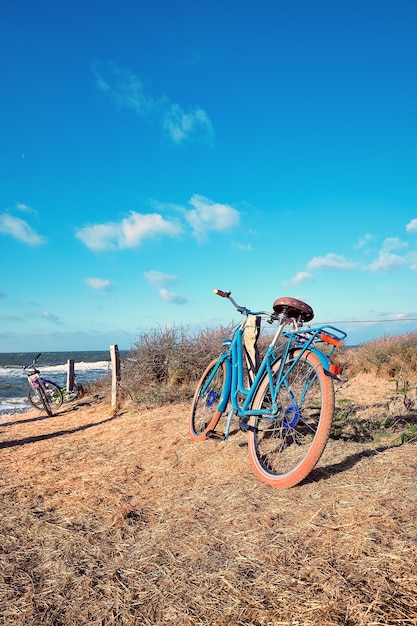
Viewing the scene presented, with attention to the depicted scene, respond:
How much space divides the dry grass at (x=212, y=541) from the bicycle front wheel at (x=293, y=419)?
162 mm

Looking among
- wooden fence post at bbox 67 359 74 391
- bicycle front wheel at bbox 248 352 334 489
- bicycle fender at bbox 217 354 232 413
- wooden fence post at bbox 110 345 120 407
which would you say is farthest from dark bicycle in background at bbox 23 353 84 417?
bicycle front wheel at bbox 248 352 334 489

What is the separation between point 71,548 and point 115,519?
468 mm

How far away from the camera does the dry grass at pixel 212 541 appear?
6.51 ft

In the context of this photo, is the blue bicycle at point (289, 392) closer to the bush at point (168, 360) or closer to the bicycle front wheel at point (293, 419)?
the bicycle front wheel at point (293, 419)

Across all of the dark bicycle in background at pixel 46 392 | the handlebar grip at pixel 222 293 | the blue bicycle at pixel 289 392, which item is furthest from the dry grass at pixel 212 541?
the dark bicycle in background at pixel 46 392

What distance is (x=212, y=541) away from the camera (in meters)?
2.66

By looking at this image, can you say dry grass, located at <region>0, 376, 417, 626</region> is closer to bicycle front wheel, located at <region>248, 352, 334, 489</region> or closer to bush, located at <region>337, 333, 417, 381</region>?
bicycle front wheel, located at <region>248, 352, 334, 489</region>

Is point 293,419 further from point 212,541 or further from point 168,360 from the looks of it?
point 168,360

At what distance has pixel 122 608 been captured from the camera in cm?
205

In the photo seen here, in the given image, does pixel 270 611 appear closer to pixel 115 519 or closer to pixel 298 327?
pixel 115 519

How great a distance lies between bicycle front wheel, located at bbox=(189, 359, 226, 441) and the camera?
17.0ft

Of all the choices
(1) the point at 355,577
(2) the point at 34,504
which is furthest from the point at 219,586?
(2) the point at 34,504

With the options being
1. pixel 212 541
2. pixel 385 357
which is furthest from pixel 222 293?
pixel 385 357

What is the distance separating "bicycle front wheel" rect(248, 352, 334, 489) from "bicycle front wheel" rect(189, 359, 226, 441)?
104 centimetres
